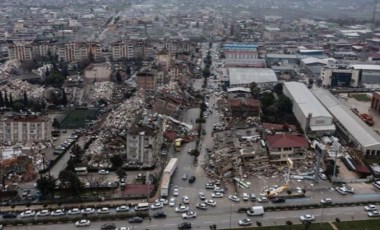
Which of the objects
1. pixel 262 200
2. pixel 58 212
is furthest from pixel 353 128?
pixel 58 212

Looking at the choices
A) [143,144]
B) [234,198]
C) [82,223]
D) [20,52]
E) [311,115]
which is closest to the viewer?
[82,223]

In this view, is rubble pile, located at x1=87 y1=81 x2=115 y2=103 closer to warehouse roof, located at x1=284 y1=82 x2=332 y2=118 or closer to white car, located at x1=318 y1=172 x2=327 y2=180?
warehouse roof, located at x1=284 y1=82 x2=332 y2=118

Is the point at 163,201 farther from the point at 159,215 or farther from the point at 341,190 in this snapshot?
the point at 341,190

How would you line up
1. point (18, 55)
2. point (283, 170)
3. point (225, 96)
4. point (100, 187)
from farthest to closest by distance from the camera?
point (18, 55) < point (225, 96) < point (283, 170) < point (100, 187)

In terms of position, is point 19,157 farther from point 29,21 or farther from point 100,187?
point 29,21

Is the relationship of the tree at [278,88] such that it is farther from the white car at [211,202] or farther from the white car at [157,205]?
the white car at [157,205]

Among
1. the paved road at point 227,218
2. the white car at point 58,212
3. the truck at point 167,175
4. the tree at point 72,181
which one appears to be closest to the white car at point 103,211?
the paved road at point 227,218

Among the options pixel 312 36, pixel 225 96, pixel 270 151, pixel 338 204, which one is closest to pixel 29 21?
pixel 312 36

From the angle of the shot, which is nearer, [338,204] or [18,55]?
[338,204]
